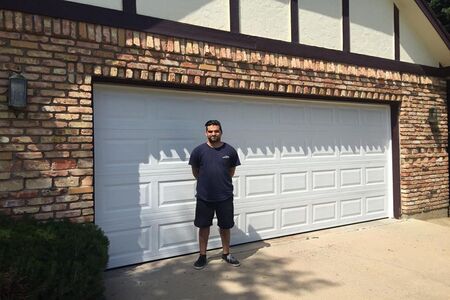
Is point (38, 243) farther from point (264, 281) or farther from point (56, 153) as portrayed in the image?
point (264, 281)

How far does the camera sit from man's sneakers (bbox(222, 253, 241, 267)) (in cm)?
502

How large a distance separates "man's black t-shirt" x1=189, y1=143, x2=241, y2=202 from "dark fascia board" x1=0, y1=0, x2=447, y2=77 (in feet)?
4.97

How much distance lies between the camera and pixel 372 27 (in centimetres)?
742

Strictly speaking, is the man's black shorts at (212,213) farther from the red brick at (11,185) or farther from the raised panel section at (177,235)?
the red brick at (11,185)

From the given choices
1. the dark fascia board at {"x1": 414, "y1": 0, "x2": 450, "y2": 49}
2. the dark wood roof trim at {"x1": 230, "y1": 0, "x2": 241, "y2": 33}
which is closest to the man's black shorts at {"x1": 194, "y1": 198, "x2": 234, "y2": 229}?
the dark wood roof trim at {"x1": 230, "y1": 0, "x2": 241, "y2": 33}

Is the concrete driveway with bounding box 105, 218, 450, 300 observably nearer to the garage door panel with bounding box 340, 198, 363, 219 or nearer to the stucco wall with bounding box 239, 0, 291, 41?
the garage door panel with bounding box 340, 198, 363, 219

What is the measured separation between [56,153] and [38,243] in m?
1.12

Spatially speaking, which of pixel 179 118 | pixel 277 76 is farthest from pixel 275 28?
pixel 179 118

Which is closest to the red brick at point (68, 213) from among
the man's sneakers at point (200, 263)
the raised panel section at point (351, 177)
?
the man's sneakers at point (200, 263)

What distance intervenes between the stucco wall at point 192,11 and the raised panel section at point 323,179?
2.76m

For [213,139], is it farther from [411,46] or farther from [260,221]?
[411,46]

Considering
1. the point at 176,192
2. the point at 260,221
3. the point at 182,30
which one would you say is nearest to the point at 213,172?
the point at 176,192

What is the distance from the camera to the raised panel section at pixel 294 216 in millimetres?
6488

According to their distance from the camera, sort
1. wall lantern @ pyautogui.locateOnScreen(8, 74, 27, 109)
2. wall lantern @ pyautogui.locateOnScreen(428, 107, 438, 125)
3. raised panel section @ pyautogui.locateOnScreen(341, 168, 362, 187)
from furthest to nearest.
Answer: wall lantern @ pyautogui.locateOnScreen(428, 107, 438, 125)
raised panel section @ pyautogui.locateOnScreen(341, 168, 362, 187)
wall lantern @ pyautogui.locateOnScreen(8, 74, 27, 109)
